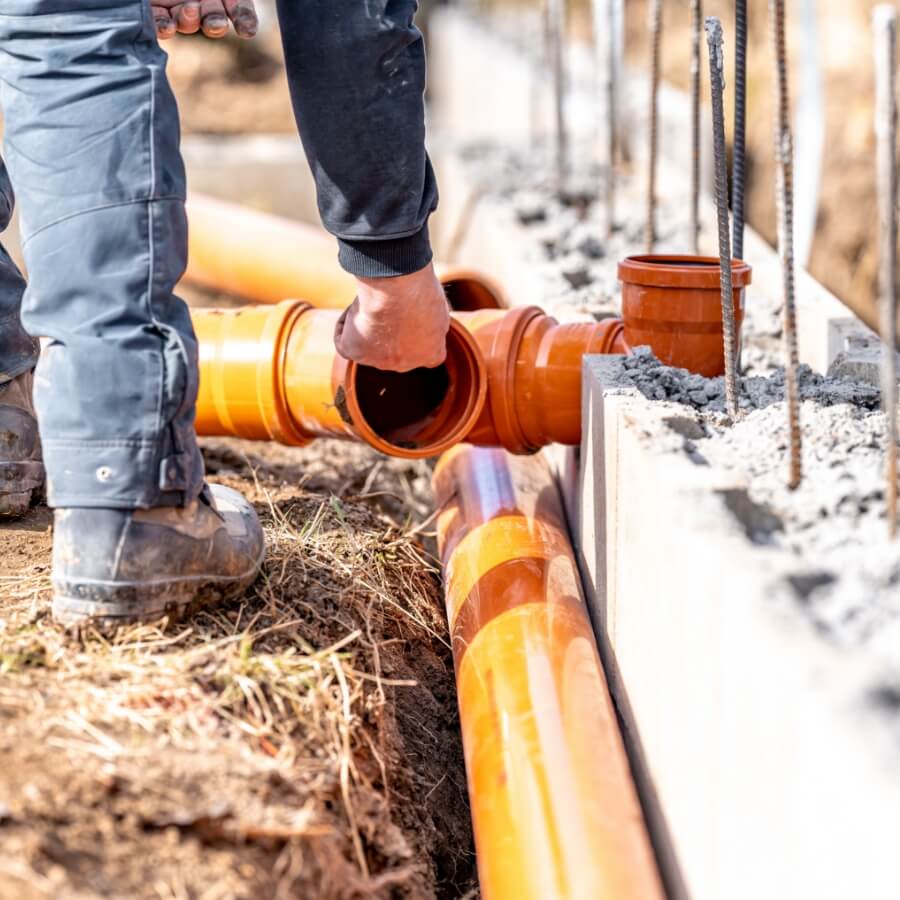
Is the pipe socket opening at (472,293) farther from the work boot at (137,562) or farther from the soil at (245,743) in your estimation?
the work boot at (137,562)

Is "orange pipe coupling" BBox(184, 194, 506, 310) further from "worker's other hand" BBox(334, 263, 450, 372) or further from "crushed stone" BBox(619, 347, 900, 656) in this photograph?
"crushed stone" BBox(619, 347, 900, 656)

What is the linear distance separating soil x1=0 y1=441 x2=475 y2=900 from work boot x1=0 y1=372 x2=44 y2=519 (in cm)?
5

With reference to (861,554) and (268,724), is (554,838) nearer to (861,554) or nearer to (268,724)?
(268,724)

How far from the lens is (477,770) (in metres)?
1.91

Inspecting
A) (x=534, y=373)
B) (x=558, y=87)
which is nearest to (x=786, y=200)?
(x=534, y=373)

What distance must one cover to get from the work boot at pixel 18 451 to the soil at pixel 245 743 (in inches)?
1.9

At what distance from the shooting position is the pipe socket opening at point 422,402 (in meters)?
2.54

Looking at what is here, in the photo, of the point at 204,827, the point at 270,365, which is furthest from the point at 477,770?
the point at 270,365

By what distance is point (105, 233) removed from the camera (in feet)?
5.44

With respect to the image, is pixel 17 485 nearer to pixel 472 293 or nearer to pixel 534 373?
pixel 534 373

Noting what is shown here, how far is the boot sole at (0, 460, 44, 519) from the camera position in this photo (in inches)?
93.7

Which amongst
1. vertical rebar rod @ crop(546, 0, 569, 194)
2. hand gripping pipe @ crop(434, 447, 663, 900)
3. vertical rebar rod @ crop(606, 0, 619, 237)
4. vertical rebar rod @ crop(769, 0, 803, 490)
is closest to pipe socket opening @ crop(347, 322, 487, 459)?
hand gripping pipe @ crop(434, 447, 663, 900)

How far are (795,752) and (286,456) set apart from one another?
232 cm

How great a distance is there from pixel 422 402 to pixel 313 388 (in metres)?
0.33
